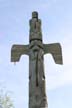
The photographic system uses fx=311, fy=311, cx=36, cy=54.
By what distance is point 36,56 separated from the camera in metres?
10.9

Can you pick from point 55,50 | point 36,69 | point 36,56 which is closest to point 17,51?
point 36,56

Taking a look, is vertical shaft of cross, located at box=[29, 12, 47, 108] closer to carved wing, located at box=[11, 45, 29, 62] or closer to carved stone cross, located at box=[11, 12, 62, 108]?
carved stone cross, located at box=[11, 12, 62, 108]

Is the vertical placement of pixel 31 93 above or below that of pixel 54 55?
below

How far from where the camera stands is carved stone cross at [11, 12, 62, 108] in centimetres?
1012

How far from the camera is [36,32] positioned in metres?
11.5

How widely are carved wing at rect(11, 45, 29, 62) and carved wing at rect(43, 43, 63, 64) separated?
72 centimetres

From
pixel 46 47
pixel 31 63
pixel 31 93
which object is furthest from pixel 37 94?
pixel 46 47

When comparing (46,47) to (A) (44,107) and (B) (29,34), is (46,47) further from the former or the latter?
(A) (44,107)

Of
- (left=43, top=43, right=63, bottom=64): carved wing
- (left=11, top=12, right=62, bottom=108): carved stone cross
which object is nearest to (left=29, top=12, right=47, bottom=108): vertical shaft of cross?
(left=11, top=12, right=62, bottom=108): carved stone cross

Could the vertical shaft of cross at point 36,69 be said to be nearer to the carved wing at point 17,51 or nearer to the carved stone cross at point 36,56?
the carved stone cross at point 36,56

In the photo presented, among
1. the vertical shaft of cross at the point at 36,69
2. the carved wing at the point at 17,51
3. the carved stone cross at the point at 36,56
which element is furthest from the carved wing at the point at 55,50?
the carved wing at the point at 17,51

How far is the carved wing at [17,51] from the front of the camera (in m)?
11.2

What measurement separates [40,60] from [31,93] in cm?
130

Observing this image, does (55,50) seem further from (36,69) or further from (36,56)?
(36,69)
